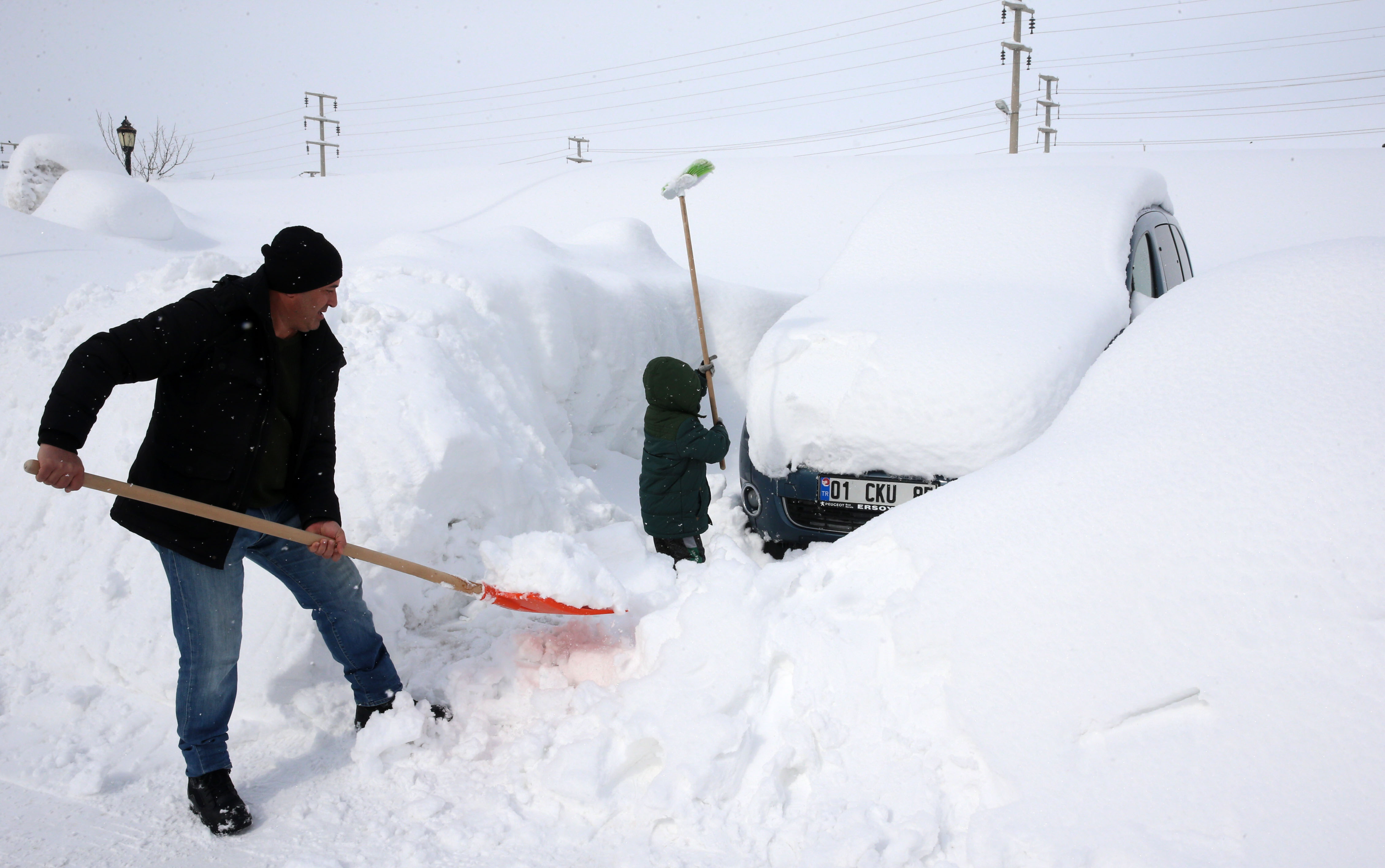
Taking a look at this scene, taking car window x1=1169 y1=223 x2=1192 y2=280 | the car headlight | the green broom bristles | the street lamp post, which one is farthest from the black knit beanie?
the street lamp post

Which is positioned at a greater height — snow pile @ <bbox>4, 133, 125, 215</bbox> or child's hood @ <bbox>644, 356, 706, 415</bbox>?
snow pile @ <bbox>4, 133, 125, 215</bbox>

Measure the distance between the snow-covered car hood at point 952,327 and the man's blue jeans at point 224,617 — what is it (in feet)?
6.63

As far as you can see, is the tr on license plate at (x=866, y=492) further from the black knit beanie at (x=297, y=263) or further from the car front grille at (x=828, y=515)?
the black knit beanie at (x=297, y=263)

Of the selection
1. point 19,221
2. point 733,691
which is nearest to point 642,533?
point 733,691

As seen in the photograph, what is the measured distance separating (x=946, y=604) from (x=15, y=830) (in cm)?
256

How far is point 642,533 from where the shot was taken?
4762 mm

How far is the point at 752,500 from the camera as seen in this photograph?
427 cm

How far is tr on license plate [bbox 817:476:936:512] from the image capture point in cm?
367

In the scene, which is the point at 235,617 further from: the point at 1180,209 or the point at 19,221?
the point at 1180,209

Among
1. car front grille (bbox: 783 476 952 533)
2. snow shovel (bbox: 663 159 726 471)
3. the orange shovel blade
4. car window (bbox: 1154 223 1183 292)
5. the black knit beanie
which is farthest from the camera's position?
snow shovel (bbox: 663 159 726 471)

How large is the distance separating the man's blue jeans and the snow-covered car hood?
2.02m

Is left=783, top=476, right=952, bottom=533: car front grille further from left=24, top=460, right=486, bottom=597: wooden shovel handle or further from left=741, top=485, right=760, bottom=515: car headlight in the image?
left=24, top=460, right=486, bottom=597: wooden shovel handle

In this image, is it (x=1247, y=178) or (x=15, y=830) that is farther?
(x=1247, y=178)

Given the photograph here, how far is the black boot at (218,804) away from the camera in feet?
7.80
